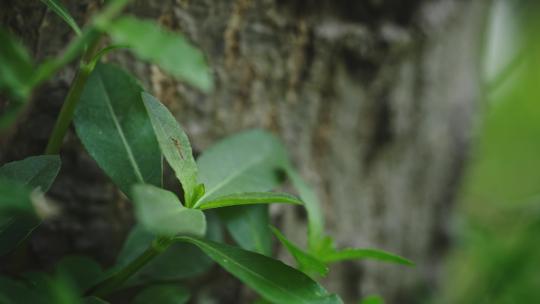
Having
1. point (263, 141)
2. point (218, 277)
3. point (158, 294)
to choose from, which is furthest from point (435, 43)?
point (158, 294)

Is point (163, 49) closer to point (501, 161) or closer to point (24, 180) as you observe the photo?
point (24, 180)

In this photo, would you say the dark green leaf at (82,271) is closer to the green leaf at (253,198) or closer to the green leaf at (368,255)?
the green leaf at (253,198)

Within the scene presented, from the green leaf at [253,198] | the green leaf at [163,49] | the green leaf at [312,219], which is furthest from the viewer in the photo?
the green leaf at [312,219]

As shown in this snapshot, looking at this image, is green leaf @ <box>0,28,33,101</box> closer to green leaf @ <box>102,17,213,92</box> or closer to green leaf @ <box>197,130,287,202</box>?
green leaf @ <box>102,17,213,92</box>

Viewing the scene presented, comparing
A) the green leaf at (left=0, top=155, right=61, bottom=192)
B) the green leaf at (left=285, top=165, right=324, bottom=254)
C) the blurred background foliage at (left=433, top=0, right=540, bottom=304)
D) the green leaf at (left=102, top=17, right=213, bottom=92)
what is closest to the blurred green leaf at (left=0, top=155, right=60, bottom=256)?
the green leaf at (left=0, top=155, right=61, bottom=192)

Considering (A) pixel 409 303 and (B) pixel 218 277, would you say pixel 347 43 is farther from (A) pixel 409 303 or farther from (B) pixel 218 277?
(A) pixel 409 303

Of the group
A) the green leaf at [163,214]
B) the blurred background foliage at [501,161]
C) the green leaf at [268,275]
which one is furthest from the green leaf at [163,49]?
the blurred background foliage at [501,161]

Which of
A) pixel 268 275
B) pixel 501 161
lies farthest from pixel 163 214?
pixel 501 161
